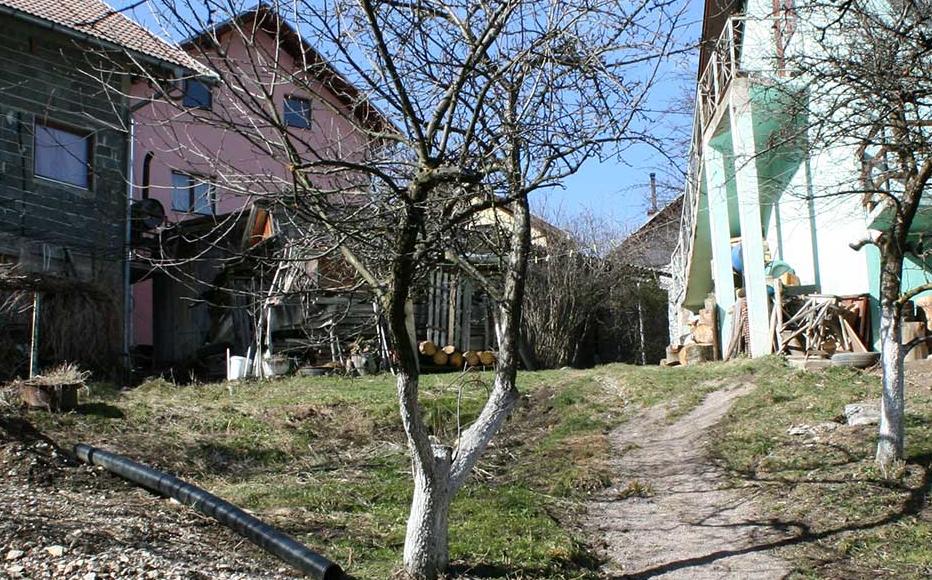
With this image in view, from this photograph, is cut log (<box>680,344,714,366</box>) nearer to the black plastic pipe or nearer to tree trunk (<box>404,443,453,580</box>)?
the black plastic pipe

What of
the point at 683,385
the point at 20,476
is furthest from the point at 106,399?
the point at 683,385

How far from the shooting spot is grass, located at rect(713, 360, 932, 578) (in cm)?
636

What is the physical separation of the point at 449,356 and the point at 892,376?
39.2 feet

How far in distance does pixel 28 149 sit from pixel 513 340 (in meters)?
11.5

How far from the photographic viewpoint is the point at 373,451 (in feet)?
33.0

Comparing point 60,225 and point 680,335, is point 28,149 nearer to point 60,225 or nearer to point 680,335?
point 60,225

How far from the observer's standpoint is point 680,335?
A: 19.8 meters

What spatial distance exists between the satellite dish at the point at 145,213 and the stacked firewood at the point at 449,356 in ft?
18.1

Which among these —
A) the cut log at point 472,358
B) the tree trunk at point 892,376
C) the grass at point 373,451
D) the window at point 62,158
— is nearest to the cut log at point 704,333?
the grass at point 373,451

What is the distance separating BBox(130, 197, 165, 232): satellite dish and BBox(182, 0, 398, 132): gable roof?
9.44m

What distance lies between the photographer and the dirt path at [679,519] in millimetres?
6484

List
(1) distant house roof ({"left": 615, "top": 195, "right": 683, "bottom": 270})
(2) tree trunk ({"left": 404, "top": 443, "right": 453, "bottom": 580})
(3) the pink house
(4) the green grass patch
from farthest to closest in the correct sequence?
(1) distant house roof ({"left": 615, "top": 195, "right": 683, "bottom": 270}), (4) the green grass patch, (2) tree trunk ({"left": 404, "top": 443, "right": 453, "bottom": 580}), (3) the pink house

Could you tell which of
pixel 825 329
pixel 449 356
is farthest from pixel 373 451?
pixel 449 356

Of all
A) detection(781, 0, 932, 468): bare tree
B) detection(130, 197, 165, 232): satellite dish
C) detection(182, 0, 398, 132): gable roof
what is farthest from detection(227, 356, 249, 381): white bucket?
detection(781, 0, 932, 468): bare tree
